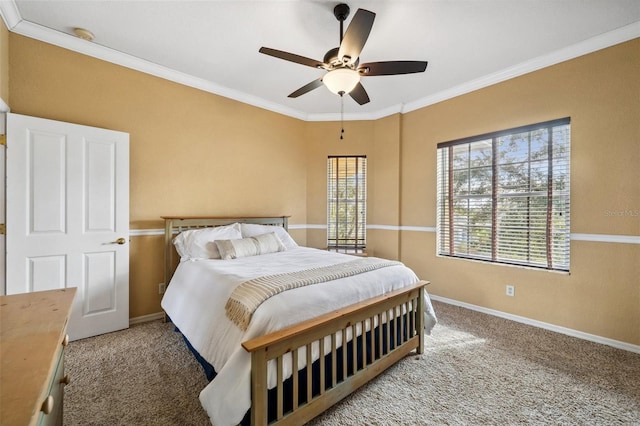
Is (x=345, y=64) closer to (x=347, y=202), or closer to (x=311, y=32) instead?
(x=311, y=32)

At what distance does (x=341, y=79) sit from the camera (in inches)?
81.7

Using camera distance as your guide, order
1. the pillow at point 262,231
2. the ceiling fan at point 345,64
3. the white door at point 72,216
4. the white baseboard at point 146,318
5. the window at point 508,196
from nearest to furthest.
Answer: the ceiling fan at point 345,64 < the white door at point 72,216 < the window at point 508,196 < the white baseboard at point 146,318 < the pillow at point 262,231

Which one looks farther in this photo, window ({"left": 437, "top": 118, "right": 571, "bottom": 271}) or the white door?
window ({"left": 437, "top": 118, "right": 571, "bottom": 271})

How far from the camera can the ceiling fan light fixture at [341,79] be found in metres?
2.05

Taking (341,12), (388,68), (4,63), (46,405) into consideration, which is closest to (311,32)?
(341,12)

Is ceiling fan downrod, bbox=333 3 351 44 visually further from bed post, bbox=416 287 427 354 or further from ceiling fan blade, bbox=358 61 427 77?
bed post, bbox=416 287 427 354

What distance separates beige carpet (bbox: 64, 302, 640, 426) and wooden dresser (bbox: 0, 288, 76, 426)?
2.62ft

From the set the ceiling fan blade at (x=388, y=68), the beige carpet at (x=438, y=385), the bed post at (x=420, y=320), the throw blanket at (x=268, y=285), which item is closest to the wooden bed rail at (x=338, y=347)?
the bed post at (x=420, y=320)

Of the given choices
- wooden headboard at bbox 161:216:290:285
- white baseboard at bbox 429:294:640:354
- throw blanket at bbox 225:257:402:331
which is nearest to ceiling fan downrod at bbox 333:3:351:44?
throw blanket at bbox 225:257:402:331

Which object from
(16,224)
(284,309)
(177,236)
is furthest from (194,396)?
(16,224)

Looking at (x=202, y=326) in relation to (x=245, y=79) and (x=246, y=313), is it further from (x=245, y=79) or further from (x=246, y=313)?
(x=245, y=79)

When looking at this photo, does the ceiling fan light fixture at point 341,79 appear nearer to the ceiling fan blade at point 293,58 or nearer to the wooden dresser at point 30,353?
the ceiling fan blade at point 293,58

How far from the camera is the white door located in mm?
2295

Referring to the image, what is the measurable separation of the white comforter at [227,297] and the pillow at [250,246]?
125 millimetres
